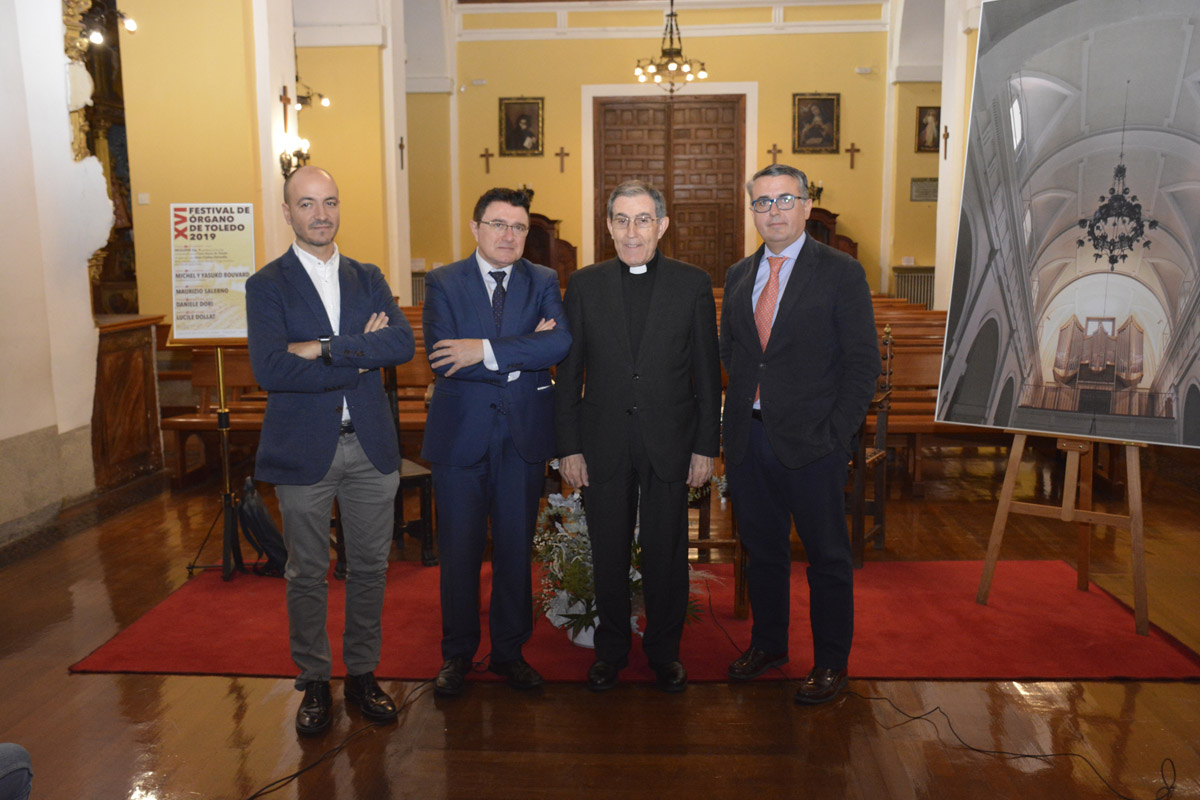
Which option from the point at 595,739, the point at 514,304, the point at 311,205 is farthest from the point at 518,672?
the point at 311,205

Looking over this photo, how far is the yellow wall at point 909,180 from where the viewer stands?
516 inches

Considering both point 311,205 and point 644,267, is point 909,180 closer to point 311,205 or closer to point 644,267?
point 644,267

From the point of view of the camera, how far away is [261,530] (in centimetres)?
407

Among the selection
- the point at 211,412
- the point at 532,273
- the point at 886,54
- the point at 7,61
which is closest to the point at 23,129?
the point at 7,61

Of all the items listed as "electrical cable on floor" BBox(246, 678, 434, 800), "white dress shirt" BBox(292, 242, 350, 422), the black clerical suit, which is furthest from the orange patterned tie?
"electrical cable on floor" BBox(246, 678, 434, 800)

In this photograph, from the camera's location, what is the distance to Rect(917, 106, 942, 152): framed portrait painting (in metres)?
13.1

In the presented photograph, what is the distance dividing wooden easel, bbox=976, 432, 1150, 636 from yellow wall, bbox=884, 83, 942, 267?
400 inches

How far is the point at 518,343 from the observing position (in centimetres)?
274

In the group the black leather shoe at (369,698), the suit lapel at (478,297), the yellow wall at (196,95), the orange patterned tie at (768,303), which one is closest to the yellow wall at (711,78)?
the yellow wall at (196,95)

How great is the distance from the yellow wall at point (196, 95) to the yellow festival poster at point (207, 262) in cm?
265

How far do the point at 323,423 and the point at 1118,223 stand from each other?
2590 mm

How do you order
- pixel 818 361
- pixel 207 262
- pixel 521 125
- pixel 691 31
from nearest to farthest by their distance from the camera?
pixel 818 361
pixel 207 262
pixel 691 31
pixel 521 125

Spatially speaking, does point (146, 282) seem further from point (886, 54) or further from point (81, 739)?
point (886, 54)

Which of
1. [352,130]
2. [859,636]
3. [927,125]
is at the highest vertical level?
[927,125]
